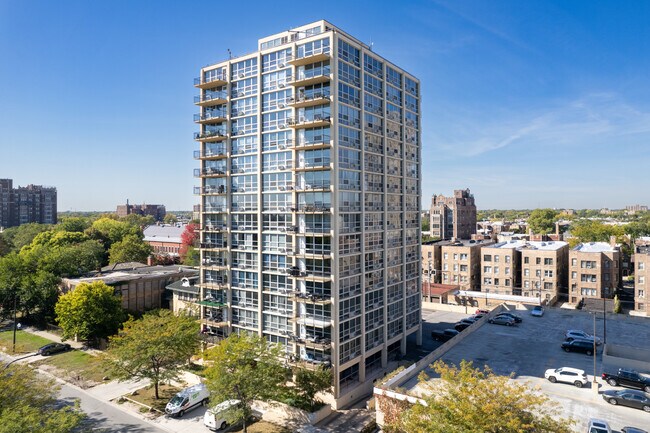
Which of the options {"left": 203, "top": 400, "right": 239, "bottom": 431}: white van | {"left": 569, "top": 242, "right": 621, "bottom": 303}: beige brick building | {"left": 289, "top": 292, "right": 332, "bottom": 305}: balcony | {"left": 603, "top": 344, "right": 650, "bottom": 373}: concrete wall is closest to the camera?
{"left": 203, "top": 400, "right": 239, "bottom": 431}: white van

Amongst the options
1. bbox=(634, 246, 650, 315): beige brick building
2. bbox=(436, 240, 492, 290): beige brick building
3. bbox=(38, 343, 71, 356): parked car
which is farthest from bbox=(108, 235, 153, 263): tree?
bbox=(634, 246, 650, 315): beige brick building

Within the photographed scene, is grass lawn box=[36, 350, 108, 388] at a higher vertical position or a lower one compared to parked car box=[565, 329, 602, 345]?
lower

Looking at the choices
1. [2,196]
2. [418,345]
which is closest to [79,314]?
[418,345]

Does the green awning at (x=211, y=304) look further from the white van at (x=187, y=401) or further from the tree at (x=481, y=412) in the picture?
the tree at (x=481, y=412)

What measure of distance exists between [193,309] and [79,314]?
51.4 ft

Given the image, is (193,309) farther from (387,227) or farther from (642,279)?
(642,279)

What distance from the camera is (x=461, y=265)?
93125 mm

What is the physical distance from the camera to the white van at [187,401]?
39.0 metres

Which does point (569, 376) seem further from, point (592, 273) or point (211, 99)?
point (592, 273)

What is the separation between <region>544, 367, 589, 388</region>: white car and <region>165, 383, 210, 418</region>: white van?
33.1 meters

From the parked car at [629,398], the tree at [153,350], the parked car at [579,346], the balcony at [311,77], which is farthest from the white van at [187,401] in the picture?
the parked car at [579,346]

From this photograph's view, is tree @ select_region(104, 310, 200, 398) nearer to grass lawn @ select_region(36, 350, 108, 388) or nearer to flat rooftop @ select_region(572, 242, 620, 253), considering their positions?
grass lawn @ select_region(36, 350, 108, 388)

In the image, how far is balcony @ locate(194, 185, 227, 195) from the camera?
52.1 metres

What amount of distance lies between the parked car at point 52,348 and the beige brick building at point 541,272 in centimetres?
8658
